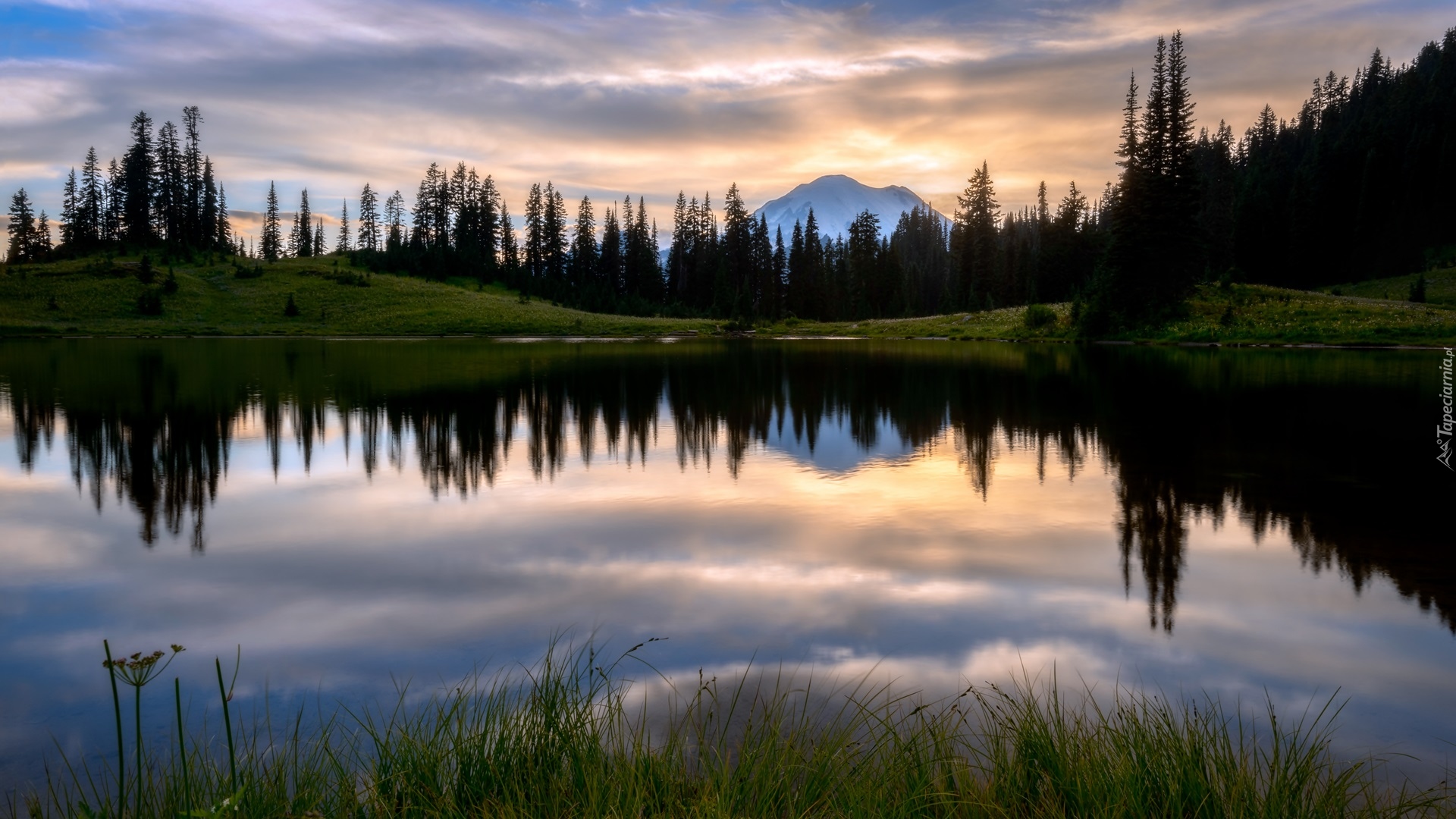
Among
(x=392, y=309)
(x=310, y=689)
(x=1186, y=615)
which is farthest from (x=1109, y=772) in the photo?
(x=392, y=309)

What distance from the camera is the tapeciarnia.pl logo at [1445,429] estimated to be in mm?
14635

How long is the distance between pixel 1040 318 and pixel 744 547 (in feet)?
188

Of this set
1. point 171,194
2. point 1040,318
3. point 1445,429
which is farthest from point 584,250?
point 1445,429

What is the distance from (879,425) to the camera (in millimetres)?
19656

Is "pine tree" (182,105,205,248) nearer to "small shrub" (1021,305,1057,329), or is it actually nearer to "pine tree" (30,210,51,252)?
"pine tree" (30,210,51,252)

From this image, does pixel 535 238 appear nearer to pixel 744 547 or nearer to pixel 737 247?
pixel 737 247

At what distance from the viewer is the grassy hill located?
167 ft

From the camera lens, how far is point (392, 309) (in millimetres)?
88750

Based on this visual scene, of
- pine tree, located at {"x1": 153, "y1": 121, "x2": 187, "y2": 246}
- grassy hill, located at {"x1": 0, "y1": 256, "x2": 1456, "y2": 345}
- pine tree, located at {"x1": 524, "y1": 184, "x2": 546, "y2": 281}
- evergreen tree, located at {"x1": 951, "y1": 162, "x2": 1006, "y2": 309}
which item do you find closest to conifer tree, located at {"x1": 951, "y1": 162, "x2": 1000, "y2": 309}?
evergreen tree, located at {"x1": 951, "y1": 162, "x2": 1006, "y2": 309}

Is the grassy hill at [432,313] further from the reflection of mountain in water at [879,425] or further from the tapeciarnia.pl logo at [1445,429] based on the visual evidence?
the tapeciarnia.pl logo at [1445,429]

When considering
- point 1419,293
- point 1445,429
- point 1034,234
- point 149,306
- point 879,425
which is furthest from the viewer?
point 1034,234

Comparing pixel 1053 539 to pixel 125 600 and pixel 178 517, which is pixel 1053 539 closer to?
pixel 125 600

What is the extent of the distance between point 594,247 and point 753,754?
474 feet

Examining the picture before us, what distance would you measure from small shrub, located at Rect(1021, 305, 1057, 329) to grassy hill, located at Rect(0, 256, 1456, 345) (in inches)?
8.4
